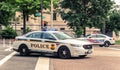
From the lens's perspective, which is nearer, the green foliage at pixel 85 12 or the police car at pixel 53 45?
the police car at pixel 53 45

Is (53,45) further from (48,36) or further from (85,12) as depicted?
(85,12)

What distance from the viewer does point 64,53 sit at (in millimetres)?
22391

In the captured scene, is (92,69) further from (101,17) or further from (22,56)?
(101,17)

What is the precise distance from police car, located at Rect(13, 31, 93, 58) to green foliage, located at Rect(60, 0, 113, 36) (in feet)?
75.3

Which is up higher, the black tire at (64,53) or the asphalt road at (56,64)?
the black tire at (64,53)

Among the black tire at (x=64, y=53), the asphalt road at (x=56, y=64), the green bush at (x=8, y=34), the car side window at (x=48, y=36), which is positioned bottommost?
the asphalt road at (x=56, y=64)

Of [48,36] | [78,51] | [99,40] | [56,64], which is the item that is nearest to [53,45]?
[48,36]

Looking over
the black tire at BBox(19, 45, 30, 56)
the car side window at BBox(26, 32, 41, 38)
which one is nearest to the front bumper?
the car side window at BBox(26, 32, 41, 38)

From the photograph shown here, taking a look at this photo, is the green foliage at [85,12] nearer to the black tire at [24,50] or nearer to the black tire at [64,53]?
the black tire at [24,50]

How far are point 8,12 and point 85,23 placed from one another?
13.7m

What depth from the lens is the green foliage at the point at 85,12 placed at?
154 ft

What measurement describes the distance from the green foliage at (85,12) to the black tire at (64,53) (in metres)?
24.3

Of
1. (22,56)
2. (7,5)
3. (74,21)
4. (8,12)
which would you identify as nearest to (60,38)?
(22,56)

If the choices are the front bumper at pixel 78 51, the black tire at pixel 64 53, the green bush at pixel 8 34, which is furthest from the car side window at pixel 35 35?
the green bush at pixel 8 34
